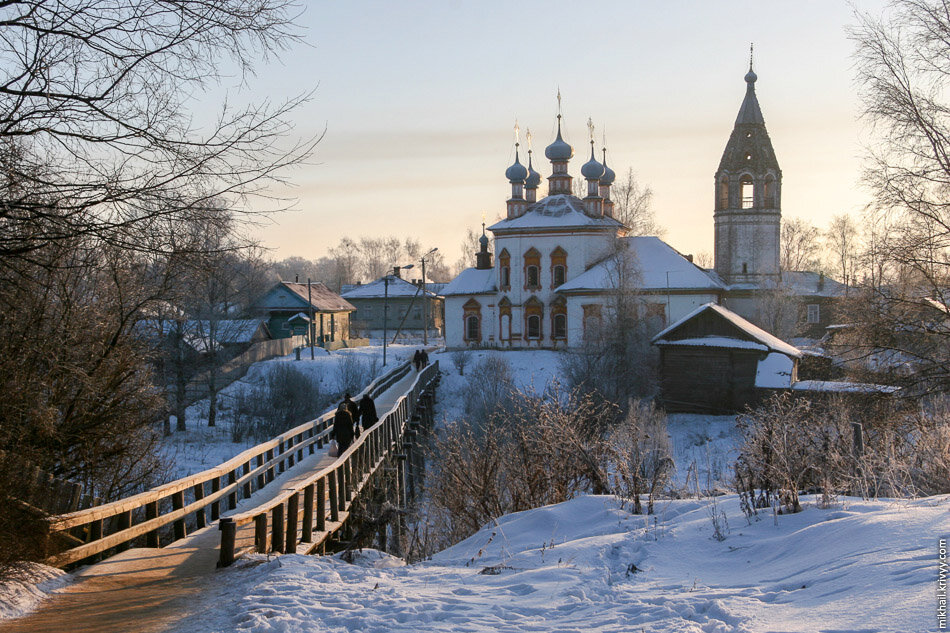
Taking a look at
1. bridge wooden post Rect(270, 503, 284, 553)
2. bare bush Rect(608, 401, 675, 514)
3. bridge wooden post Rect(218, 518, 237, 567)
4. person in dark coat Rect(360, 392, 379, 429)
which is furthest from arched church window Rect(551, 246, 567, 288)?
bridge wooden post Rect(218, 518, 237, 567)

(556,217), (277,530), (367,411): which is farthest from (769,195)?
(277,530)

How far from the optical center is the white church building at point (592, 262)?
48469 millimetres

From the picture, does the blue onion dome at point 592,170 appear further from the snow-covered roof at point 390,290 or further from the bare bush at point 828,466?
the bare bush at point 828,466

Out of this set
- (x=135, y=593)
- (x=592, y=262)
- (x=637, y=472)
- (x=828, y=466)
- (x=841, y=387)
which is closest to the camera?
(x=135, y=593)

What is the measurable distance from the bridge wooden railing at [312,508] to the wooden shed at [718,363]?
21263 mm

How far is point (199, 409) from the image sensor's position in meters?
37.0

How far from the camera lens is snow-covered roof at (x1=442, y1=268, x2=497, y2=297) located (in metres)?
53.4

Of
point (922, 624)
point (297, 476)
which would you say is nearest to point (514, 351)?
point (297, 476)

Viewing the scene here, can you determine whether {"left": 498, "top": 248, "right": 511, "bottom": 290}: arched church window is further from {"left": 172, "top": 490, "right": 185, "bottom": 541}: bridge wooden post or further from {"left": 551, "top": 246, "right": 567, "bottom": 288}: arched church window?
{"left": 172, "top": 490, "right": 185, "bottom": 541}: bridge wooden post

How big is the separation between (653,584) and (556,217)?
46.3 metres

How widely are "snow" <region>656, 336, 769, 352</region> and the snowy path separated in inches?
1221

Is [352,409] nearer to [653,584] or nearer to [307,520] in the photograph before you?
[307,520]

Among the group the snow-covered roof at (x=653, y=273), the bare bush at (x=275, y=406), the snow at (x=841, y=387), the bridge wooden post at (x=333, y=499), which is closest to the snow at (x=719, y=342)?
the snow at (x=841, y=387)

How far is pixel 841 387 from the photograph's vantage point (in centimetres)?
2748
